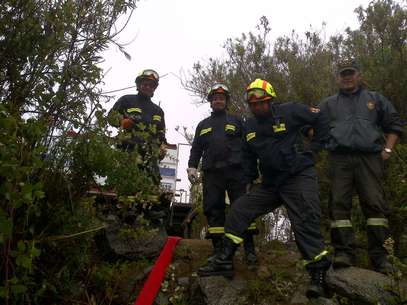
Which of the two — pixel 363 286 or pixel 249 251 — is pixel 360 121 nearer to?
pixel 363 286

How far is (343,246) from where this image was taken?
4.74 metres

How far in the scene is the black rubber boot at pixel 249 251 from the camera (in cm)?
516

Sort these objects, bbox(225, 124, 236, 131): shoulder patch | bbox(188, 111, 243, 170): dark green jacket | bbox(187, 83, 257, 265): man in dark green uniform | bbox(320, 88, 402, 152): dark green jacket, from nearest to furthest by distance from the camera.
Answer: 1. bbox(320, 88, 402, 152): dark green jacket
2. bbox(187, 83, 257, 265): man in dark green uniform
3. bbox(188, 111, 243, 170): dark green jacket
4. bbox(225, 124, 236, 131): shoulder patch

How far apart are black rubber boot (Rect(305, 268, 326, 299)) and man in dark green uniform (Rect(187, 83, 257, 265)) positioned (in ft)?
3.29

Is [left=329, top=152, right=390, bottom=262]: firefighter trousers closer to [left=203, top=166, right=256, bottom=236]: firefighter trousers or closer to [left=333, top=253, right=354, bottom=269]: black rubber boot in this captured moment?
[left=333, top=253, right=354, bottom=269]: black rubber boot

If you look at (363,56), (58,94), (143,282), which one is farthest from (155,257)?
(363,56)

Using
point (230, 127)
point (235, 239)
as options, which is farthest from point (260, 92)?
point (235, 239)

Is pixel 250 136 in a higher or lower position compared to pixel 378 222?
higher

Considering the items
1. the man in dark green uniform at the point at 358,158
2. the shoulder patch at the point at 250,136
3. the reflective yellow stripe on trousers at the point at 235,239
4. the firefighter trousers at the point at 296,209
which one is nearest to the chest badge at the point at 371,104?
the man in dark green uniform at the point at 358,158

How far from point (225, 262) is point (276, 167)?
1093 mm

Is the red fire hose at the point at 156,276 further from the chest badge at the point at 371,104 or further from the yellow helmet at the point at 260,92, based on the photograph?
the chest badge at the point at 371,104

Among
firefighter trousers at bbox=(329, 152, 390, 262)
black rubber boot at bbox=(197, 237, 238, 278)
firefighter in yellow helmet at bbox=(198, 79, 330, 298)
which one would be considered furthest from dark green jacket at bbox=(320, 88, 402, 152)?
black rubber boot at bbox=(197, 237, 238, 278)

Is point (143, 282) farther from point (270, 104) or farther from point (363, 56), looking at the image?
point (363, 56)

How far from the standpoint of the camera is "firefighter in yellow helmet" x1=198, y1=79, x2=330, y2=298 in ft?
14.7
